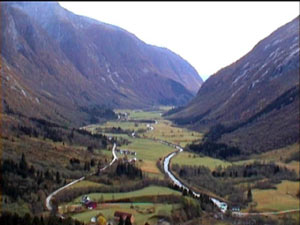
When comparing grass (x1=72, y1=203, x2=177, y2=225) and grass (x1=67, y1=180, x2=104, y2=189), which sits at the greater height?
grass (x1=67, y1=180, x2=104, y2=189)

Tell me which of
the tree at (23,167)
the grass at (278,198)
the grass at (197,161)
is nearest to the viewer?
the grass at (278,198)

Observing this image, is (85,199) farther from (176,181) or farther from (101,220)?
(176,181)

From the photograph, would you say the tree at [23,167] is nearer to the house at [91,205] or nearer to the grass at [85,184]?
the grass at [85,184]

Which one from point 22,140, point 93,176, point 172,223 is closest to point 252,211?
point 172,223

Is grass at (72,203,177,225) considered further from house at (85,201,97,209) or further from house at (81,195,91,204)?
house at (81,195,91,204)

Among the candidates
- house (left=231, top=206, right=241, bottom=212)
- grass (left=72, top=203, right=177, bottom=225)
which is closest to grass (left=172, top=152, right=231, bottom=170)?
house (left=231, top=206, right=241, bottom=212)

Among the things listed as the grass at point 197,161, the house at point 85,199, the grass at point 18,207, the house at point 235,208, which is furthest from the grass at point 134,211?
the grass at point 197,161
